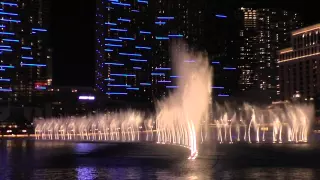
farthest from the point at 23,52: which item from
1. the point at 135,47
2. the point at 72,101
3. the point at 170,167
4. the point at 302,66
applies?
the point at 170,167

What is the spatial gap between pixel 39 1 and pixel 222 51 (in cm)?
4615

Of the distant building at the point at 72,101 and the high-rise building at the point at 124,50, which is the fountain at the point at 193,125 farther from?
the distant building at the point at 72,101

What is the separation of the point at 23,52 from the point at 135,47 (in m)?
27.2

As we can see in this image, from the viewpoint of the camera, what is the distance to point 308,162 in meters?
23.7

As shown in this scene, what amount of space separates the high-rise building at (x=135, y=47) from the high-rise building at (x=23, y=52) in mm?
13643

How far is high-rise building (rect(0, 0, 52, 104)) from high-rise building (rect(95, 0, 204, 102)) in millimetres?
13643

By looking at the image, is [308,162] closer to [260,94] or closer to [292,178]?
[292,178]

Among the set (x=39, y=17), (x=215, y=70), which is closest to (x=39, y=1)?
(x=39, y=17)

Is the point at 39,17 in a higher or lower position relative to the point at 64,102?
higher

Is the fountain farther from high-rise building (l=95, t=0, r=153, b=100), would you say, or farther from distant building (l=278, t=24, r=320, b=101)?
high-rise building (l=95, t=0, r=153, b=100)

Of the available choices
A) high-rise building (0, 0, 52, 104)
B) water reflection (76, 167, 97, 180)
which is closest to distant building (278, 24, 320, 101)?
high-rise building (0, 0, 52, 104)

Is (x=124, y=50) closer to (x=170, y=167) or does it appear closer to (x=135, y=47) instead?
(x=135, y=47)

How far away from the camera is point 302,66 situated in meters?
113

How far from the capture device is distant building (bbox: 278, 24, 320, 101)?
10725 cm
